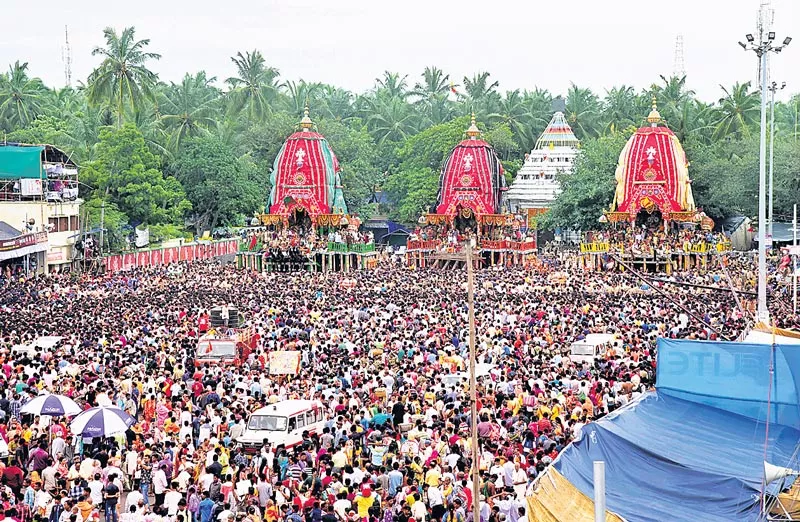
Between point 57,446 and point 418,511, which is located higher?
point 57,446

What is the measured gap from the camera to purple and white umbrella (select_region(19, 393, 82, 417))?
2014 cm

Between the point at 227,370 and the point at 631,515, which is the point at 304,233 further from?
the point at 631,515

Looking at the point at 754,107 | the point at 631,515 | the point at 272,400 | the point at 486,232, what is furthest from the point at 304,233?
the point at 631,515

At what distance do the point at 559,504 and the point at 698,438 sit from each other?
3476 millimetres

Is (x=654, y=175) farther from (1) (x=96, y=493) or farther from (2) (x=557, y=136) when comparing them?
(1) (x=96, y=493)

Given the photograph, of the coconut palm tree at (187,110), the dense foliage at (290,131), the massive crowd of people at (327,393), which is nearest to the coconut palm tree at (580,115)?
the dense foliage at (290,131)

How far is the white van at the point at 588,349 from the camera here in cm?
2645

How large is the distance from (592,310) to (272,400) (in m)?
15.4

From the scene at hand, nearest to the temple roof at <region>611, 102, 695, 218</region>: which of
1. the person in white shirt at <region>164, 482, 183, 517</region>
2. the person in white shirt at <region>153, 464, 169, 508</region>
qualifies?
the person in white shirt at <region>153, 464, 169, 508</region>

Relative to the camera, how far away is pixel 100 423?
19.0m

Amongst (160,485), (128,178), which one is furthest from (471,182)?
(160,485)

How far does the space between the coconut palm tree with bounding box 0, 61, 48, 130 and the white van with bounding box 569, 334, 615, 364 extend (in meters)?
62.1

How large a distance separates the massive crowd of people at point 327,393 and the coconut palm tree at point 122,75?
36.3 meters

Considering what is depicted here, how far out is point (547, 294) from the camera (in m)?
39.5
